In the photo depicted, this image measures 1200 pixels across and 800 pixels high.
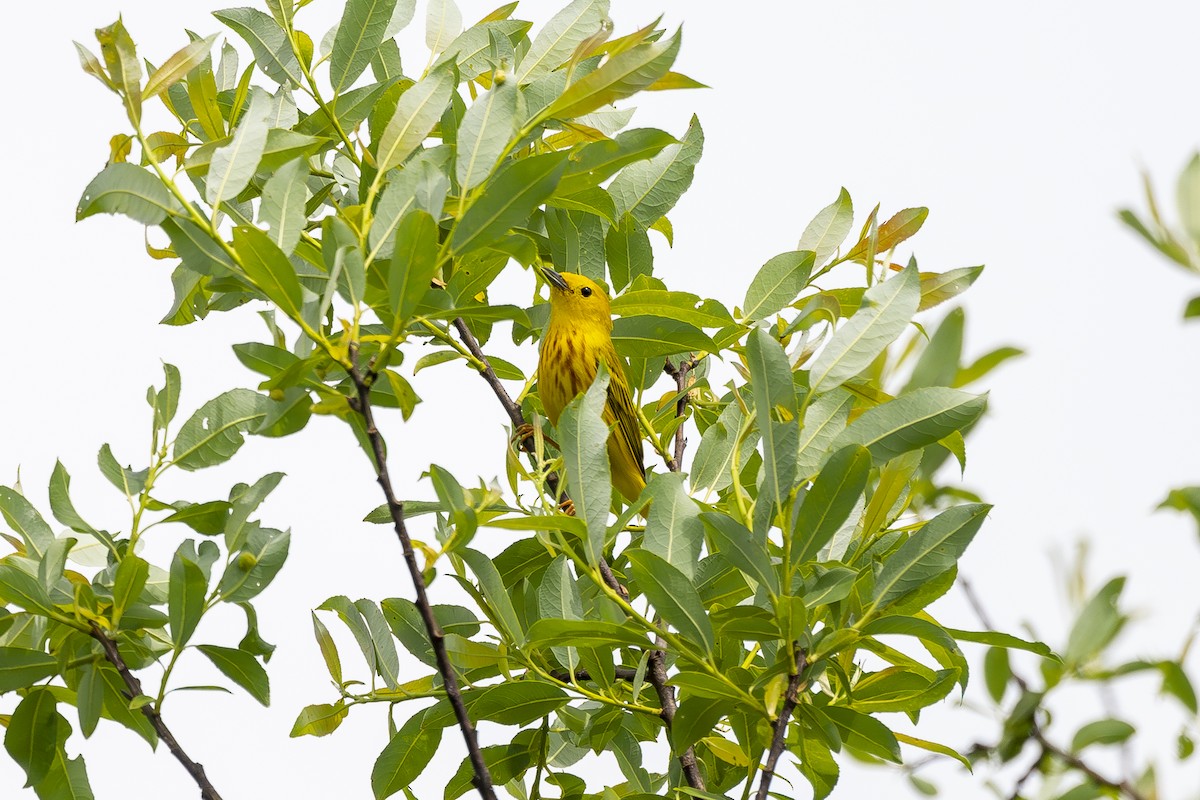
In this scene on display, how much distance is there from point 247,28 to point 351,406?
0.92 meters

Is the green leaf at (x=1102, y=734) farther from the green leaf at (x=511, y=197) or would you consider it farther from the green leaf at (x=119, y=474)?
the green leaf at (x=119, y=474)

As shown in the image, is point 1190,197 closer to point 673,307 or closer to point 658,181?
point 673,307

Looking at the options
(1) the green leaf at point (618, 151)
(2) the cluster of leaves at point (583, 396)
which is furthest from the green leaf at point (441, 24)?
(1) the green leaf at point (618, 151)

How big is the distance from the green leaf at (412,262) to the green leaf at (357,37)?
63 cm

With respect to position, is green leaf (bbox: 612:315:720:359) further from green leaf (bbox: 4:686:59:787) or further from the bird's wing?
the bird's wing

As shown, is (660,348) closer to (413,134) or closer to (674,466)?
(674,466)

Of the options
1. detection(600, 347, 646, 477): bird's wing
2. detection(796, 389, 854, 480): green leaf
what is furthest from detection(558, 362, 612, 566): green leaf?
detection(600, 347, 646, 477): bird's wing

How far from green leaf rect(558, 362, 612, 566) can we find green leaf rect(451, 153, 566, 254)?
234 millimetres

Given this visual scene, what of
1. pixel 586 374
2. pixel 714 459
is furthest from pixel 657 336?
pixel 586 374

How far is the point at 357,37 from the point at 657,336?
0.71 meters

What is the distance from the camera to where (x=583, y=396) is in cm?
158

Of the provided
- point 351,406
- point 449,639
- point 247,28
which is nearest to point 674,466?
point 449,639

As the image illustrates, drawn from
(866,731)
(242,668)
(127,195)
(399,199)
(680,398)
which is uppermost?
(127,195)

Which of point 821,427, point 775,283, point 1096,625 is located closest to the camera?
point 1096,625
